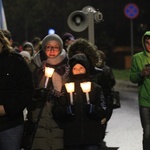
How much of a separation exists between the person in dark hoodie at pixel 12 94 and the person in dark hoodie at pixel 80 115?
2.17ft

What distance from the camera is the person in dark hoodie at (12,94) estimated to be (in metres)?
4.42

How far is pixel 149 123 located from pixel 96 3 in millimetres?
29433

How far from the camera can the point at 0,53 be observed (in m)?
4.52

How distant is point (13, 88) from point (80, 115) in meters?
0.90

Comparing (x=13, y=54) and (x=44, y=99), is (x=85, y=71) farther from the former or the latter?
(x=13, y=54)

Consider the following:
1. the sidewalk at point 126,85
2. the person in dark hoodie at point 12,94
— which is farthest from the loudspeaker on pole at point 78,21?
the sidewalk at point 126,85

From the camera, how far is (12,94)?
175 inches

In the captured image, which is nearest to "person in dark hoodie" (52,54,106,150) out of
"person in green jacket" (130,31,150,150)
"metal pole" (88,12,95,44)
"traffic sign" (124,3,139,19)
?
"person in green jacket" (130,31,150,150)

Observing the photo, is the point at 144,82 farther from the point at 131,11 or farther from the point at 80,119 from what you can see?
the point at 131,11

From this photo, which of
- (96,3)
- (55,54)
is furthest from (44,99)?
(96,3)

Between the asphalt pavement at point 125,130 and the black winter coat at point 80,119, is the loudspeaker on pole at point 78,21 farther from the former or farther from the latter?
the black winter coat at point 80,119

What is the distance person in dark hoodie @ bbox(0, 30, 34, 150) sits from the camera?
4422 mm

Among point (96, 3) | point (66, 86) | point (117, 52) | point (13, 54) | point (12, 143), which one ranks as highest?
point (13, 54)

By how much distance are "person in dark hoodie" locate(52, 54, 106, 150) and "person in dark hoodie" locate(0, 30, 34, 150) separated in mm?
662
